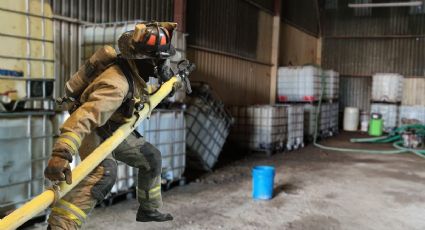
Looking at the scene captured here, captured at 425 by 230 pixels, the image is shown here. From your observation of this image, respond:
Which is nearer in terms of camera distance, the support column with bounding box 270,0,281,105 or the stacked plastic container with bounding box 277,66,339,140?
the stacked plastic container with bounding box 277,66,339,140

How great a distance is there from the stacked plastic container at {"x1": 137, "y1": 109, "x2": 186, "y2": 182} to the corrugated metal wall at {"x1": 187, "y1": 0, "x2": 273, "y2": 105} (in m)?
2.95

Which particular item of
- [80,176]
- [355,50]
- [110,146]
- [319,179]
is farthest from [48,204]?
[355,50]

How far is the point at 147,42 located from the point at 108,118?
1.98 ft

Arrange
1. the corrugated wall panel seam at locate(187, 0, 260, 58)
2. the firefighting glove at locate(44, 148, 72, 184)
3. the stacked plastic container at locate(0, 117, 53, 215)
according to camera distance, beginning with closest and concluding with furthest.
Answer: the firefighting glove at locate(44, 148, 72, 184), the stacked plastic container at locate(0, 117, 53, 215), the corrugated wall panel seam at locate(187, 0, 260, 58)

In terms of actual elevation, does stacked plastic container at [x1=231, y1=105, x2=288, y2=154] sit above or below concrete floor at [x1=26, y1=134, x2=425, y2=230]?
above

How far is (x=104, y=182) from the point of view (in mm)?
2979

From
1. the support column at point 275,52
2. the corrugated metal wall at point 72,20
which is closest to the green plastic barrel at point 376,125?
the support column at point 275,52

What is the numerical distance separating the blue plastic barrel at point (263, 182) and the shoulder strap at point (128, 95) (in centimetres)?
324

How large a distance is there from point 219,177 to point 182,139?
129 centimetres

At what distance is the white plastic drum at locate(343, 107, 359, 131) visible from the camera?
1574 centimetres

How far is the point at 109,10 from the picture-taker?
6.98 metres

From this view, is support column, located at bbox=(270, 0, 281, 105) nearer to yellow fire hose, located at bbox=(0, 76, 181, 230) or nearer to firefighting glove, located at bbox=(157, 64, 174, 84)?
firefighting glove, located at bbox=(157, 64, 174, 84)

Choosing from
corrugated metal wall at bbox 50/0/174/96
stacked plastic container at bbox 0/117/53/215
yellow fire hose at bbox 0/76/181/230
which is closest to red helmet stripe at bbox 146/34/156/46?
yellow fire hose at bbox 0/76/181/230

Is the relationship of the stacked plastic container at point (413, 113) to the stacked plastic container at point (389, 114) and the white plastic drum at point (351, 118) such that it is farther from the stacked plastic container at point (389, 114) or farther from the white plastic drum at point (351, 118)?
the white plastic drum at point (351, 118)
